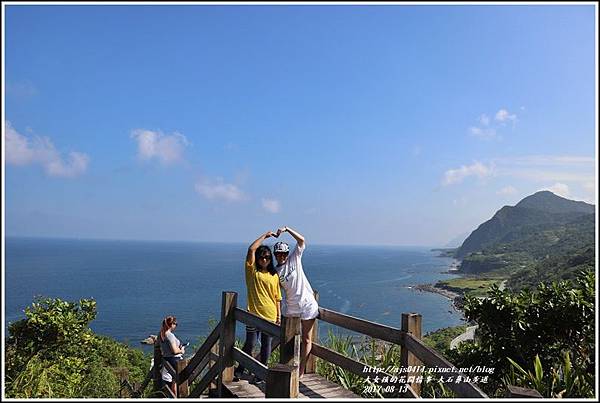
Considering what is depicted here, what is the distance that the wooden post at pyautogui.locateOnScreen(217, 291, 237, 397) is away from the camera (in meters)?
5.62

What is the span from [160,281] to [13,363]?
310 feet

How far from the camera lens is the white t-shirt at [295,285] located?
5.30 m

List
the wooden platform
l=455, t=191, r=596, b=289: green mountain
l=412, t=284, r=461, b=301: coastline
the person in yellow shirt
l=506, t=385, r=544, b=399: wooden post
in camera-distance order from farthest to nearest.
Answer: l=455, t=191, r=596, b=289: green mountain < l=412, t=284, r=461, b=301: coastline < the person in yellow shirt < the wooden platform < l=506, t=385, r=544, b=399: wooden post

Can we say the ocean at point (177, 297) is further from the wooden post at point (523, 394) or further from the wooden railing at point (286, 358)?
the wooden post at point (523, 394)

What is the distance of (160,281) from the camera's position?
9762cm

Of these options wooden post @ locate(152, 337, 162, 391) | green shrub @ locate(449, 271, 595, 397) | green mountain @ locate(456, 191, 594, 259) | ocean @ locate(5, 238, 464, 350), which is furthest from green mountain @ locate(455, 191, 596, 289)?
wooden post @ locate(152, 337, 162, 391)

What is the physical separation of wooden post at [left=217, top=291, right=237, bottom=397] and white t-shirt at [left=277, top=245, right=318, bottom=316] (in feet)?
2.15

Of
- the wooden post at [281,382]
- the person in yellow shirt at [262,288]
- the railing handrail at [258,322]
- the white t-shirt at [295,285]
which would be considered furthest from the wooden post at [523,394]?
the person in yellow shirt at [262,288]

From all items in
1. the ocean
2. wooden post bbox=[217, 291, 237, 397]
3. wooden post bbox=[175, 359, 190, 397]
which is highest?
wooden post bbox=[217, 291, 237, 397]

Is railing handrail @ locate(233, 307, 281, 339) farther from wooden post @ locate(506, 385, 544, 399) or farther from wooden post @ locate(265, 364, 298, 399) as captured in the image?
wooden post @ locate(506, 385, 544, 399)

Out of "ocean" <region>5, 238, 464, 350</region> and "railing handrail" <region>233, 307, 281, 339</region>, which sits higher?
"railing handrail" <region>233, 307, 281, 339</region>

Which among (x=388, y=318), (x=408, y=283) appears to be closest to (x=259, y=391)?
(x=388, y=318)

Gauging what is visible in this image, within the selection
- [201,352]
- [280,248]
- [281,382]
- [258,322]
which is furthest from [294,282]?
[281,382]

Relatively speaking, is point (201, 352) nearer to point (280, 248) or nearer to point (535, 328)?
point (280, 248)
